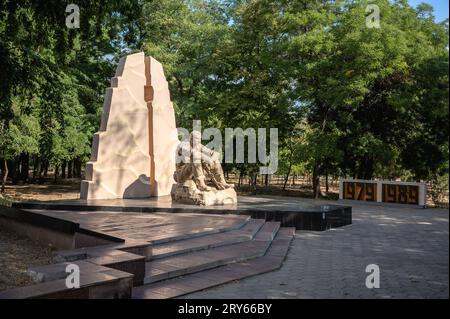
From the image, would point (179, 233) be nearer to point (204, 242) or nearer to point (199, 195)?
point (204, 242)

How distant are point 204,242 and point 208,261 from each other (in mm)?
1125

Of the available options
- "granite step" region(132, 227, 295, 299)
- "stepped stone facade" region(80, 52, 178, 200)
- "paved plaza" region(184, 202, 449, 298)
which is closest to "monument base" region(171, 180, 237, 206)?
"stepped stone facade" region(80, 52, 178, 200)

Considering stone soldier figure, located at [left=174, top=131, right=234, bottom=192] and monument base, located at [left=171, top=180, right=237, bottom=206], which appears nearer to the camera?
monument base, located at [left=171, top=180, right=237, bottom=206]

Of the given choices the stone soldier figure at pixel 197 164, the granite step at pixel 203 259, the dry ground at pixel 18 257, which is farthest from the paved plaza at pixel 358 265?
the stone soldier figure at pixel 197 164

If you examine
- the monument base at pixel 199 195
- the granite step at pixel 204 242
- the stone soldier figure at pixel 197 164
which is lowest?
the granite step at pixel 204 242

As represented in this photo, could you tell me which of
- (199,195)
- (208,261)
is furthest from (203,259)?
(199,195)

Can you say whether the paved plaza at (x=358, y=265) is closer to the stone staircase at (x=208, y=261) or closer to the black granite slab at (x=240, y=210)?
the stone staircase at (x=208, y=261)

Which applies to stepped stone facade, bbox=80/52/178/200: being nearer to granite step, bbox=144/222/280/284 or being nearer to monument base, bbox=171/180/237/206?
monument base, bbox=171/180/237/206

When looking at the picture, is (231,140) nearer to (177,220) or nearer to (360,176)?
(360,176)

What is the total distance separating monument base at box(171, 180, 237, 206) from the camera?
1252 cm

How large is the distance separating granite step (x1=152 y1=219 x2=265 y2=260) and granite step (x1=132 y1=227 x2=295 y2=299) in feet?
2.35

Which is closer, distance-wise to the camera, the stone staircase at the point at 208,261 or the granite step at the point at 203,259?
the stone staircase at the point at 208,261

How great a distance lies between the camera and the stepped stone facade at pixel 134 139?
1396 centimetres

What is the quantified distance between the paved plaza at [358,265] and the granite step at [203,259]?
0.68 metres
